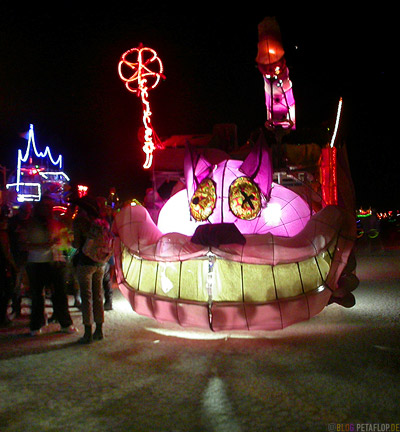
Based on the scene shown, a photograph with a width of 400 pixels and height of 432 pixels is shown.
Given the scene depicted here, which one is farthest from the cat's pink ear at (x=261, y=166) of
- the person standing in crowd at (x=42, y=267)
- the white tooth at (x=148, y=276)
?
the person standing in crowd at (x=42, y=267)

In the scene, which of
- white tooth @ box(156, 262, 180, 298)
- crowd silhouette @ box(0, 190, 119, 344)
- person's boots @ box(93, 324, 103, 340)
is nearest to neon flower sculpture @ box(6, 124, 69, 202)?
crowd silhouette @ box(0, 190, 119, 344)

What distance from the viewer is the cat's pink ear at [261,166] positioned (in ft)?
18.2

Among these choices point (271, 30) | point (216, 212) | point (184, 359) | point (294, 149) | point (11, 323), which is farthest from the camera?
point (294, 149)

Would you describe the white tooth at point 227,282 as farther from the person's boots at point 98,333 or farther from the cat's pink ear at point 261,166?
the person's boots at point 98,333

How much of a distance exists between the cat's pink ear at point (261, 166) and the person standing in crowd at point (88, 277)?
6.73 ft

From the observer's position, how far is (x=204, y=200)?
5773mm

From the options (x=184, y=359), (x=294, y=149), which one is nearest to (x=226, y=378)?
(x=184, y=359)

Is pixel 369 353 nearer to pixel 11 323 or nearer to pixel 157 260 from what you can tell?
pixel 157 260

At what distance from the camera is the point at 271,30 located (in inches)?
299

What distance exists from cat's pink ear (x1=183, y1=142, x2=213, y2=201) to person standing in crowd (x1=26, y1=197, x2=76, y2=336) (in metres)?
1.87

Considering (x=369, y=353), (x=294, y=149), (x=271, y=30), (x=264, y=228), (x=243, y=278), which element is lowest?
(x=369, y=353)

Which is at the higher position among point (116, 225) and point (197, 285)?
point (116, 225)

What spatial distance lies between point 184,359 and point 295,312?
1.21 metres

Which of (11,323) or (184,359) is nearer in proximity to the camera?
(184,359)
